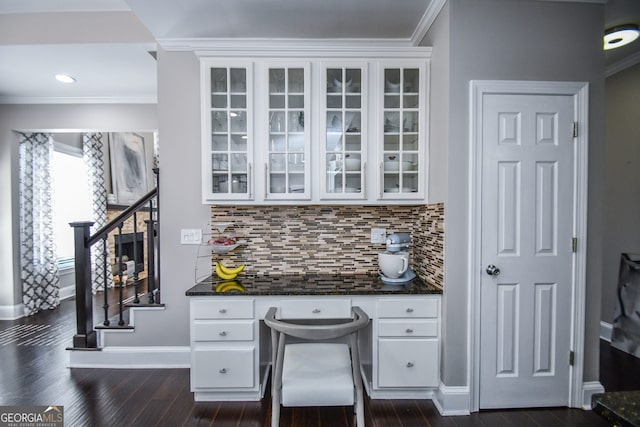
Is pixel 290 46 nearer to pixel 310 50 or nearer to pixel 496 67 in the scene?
pixel 310 50

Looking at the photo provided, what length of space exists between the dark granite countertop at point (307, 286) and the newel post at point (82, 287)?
1096mm

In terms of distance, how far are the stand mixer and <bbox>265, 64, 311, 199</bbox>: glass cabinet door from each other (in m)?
0.75

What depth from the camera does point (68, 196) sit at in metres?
4.81

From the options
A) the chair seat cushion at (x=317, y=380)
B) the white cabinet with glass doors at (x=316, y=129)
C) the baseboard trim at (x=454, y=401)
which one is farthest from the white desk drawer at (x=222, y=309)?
the baseboard trim at (x=454, y=401)

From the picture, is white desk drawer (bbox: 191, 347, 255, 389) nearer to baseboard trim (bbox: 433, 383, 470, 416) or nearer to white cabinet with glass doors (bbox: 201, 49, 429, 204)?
white cabinet with glass doors (bbox: 201, 49, 429, 204)

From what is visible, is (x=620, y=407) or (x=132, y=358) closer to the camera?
(x=620, y=407)

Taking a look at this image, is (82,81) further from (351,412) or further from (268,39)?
(351,412)

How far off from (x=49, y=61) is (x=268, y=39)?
220 cm

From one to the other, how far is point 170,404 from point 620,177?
4.50m

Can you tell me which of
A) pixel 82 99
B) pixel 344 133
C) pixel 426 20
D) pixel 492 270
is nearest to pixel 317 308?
pixel 492 270

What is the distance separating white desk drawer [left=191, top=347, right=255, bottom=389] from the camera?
2.02m

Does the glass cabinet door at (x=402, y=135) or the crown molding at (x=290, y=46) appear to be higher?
the crown molding at (x=290, y=46)

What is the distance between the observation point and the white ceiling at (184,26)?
2.05 meters

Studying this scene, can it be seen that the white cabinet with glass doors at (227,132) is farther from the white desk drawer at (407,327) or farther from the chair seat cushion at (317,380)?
the white desk drawer at (407,327)
